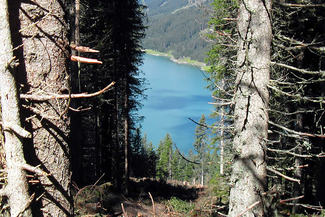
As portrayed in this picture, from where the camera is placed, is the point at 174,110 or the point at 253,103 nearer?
the point at 253,103

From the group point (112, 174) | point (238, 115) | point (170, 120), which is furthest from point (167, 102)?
point (238, 115)

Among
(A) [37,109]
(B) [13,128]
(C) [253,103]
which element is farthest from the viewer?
(C) [253,103]

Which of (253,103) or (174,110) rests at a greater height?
(253,103)

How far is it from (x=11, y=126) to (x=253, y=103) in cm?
266

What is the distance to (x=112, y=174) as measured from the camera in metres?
16.2

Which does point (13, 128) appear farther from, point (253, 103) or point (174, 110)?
point (174, 110)

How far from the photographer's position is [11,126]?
5.86ft

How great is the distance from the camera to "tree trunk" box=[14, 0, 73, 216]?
195cm

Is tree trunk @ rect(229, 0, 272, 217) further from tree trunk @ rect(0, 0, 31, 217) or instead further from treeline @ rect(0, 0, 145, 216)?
tree trunk @ rect(0, 0, 31, 217)

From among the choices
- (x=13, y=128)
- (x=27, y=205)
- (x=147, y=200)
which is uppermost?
(x=13, y=128)

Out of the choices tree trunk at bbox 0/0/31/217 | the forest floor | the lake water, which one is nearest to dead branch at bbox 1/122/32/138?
tree trunk at bbox 0/0/31/217

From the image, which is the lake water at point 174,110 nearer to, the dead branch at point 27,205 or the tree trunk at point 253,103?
the tree trunk at point 253,103

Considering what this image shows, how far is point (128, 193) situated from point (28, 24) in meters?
11.9

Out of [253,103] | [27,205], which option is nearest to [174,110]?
[253,103]
